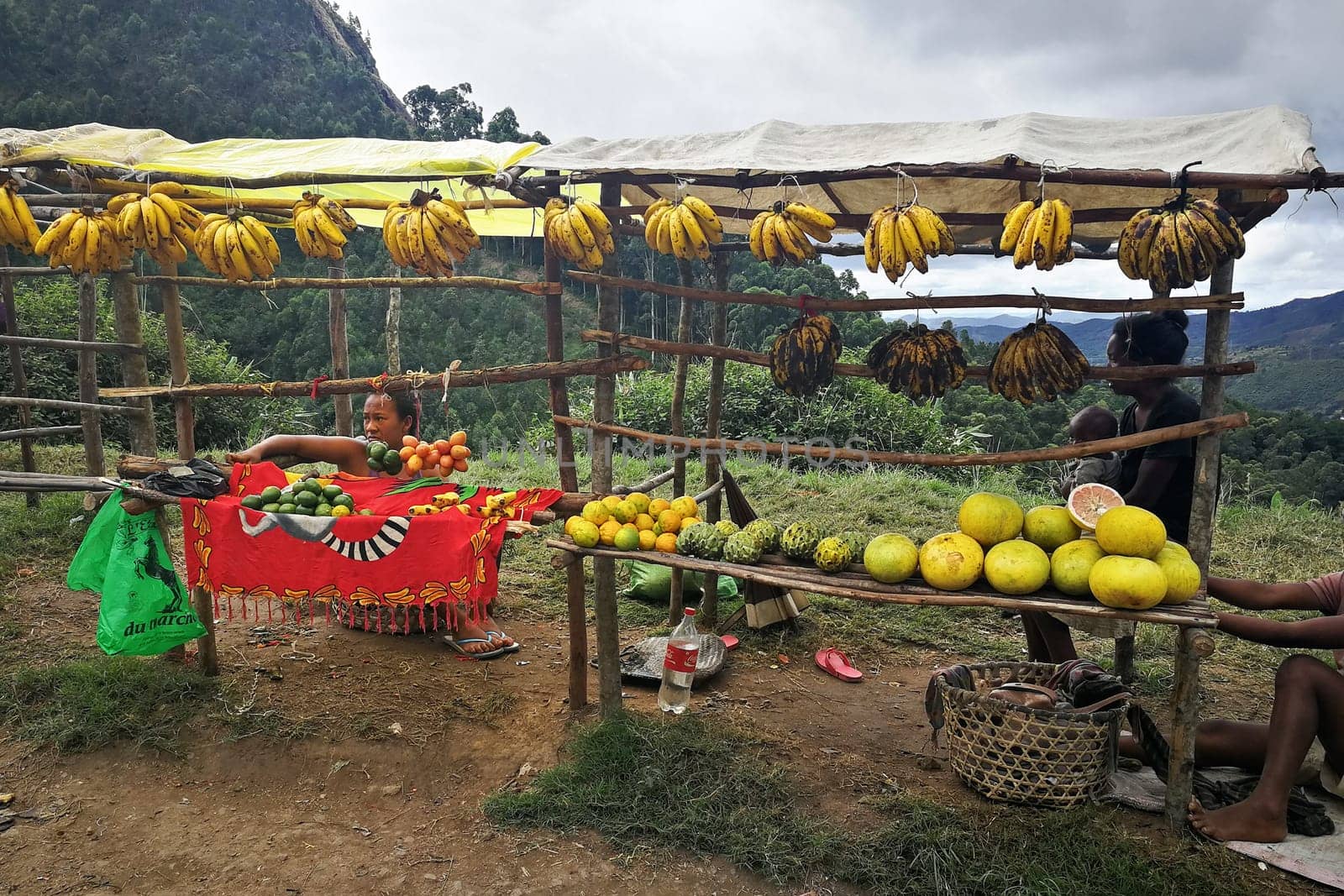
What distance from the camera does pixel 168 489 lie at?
13.4 ft

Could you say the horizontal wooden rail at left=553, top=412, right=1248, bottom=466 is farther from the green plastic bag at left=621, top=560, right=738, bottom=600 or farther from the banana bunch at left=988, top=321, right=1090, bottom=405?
the green plastic bag at left=621, top=560, right=738, bottom=600

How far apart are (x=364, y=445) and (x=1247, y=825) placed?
14.8 feet

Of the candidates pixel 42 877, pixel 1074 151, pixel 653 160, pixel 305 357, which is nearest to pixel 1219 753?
pixel 1074 151

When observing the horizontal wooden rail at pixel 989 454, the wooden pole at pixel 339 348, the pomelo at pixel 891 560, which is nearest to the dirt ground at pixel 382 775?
the pomelo at pixel 891 560

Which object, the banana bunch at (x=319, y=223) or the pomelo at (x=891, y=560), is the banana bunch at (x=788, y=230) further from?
the banana bunch at (x=319, y=223)

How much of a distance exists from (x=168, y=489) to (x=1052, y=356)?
14.1 ft

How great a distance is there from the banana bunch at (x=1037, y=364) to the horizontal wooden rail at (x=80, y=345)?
5.03 m

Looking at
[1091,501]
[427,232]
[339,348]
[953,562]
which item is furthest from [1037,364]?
[339,348]

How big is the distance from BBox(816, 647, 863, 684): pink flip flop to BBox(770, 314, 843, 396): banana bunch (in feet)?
5.84

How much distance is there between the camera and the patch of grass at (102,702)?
153 inches

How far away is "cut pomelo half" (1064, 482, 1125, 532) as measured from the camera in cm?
320

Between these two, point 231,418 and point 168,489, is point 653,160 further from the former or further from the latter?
point 231,418

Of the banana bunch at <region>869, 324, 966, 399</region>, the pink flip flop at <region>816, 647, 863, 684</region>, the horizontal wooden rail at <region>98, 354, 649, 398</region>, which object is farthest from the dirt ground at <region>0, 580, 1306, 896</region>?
the banana bunch at <region>869, 324, 966, 399</region>

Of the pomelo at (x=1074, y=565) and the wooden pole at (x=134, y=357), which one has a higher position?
the wooden pole at (x=134, y=357)
